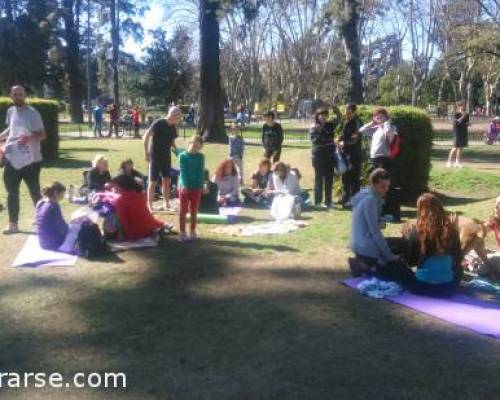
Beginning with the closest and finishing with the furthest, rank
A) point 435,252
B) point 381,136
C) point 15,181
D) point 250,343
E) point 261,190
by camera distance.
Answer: point 250,343 → point 435,252 → point 15,181 → point 381,136 → point 261,190

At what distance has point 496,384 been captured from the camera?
426 centimetres

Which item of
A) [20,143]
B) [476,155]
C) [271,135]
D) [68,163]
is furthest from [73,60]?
[20,143]

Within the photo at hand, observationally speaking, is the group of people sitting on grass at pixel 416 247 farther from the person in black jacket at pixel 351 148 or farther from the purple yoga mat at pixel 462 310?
the person in black jacket at pixel 351 148

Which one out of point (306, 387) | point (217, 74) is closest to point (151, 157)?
point (306, 387)

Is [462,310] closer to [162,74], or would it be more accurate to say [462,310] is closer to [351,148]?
[351,148]

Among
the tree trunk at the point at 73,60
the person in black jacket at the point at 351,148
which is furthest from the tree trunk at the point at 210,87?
the tree trunk at the point at 73,60

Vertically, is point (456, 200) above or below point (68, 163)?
below

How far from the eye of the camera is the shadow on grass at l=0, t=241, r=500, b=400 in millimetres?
4230

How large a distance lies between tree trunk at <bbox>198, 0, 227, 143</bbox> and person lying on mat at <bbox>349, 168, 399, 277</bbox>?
1865cm

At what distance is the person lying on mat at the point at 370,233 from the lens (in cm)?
651

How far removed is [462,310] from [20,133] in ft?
19.5

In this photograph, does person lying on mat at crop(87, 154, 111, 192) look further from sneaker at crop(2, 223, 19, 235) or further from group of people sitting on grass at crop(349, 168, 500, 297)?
group of people sitting on grass at crop(349, 168, 500, 297)

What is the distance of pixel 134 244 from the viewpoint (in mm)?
8156

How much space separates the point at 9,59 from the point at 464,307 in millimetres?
45111
